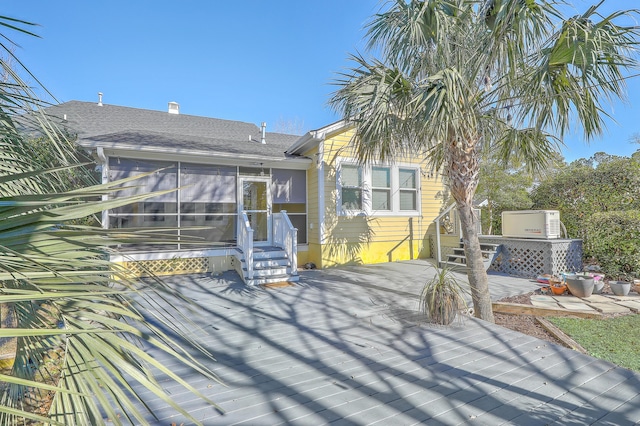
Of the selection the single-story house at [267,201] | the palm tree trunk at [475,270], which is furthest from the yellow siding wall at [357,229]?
the palm tree trunk at [475,270]

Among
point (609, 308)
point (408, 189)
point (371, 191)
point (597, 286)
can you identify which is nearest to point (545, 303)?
point (609, 308)

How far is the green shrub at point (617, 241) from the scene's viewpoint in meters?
6.79

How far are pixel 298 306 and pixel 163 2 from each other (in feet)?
30.2

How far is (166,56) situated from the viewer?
11062 millimetres

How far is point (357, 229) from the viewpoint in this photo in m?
9.56

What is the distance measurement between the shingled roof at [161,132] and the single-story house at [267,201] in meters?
0.05

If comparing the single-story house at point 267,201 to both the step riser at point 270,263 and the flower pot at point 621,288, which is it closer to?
the step riser at point 270,263

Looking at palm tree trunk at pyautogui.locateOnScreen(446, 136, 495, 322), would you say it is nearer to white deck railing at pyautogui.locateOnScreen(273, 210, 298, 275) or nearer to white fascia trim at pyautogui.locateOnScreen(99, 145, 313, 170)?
white deck railing at pyautogui.locateOnScreen(273, 210, 298, 275)

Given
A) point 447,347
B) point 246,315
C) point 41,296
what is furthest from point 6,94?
point 447,347

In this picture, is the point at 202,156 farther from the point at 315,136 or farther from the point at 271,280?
the point at 271,280

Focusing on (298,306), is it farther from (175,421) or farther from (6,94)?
(6,94)

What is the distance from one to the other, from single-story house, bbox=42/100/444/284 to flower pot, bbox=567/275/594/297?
4309mm

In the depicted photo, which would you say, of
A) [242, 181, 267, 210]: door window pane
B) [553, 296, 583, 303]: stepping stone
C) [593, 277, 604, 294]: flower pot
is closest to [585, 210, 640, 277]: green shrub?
[593, 277, 604, 294]: flower pot

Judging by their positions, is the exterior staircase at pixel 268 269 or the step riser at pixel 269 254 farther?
the step riser at pixel 269 254
